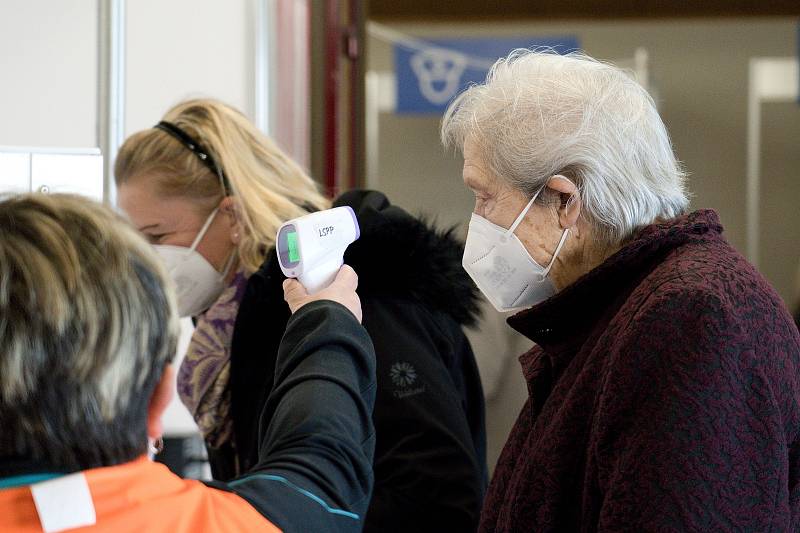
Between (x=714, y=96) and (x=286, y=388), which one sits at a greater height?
(x=714, y=96)

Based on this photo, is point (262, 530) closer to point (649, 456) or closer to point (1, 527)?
point (1, 527)

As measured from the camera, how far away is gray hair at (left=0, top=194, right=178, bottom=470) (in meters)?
0.89

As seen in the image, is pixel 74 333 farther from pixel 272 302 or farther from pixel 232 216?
pixel 232 216

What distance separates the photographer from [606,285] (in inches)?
56.3

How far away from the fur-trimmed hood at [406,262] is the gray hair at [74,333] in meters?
0.82

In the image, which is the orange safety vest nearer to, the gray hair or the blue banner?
the gray hair

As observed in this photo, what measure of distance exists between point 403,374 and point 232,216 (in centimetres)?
53

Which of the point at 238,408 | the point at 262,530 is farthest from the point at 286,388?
the point at 238,408

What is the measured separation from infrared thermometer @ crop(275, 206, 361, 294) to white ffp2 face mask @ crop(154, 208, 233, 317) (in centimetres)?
61

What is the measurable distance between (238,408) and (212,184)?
1.49 ft

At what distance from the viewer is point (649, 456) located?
3.92 feet

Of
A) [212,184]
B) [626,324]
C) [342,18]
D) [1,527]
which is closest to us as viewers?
[1,527]

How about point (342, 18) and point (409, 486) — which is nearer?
point (409, 486)

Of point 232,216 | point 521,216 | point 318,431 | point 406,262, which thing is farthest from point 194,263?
point 318,431
